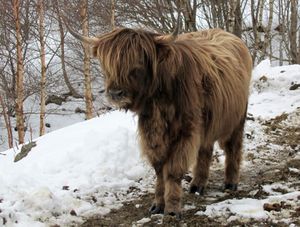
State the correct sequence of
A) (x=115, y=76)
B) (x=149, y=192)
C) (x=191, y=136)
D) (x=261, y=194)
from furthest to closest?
(x=149, y=192) → (x=261, y=194) → (x=191, y=136) → (x=115, y=76)

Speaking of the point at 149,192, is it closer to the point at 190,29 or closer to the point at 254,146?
the point at 254,146

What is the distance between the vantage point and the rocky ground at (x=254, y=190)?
12.3ft

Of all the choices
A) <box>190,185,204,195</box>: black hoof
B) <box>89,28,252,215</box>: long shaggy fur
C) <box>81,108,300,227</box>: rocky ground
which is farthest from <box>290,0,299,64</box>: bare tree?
<box>190,185,204,195</box>: black hoof

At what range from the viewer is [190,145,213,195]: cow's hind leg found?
15.6 ft

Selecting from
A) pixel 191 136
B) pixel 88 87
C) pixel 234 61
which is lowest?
pixel 88 87

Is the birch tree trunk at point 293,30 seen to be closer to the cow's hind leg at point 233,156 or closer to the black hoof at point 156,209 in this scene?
the cow's hind leg at point 233,156

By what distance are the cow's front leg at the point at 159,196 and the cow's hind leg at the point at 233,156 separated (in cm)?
91

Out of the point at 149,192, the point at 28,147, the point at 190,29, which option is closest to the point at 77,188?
the point at 149,192

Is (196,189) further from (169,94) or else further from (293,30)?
(293,30)

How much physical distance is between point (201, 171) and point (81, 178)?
1.17 metres

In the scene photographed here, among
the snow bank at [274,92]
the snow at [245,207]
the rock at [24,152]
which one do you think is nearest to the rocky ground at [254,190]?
the snow at [245,207]

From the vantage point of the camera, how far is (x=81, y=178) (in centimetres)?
484

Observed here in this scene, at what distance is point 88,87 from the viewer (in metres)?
18.0

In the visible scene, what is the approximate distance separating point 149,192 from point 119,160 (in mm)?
622
